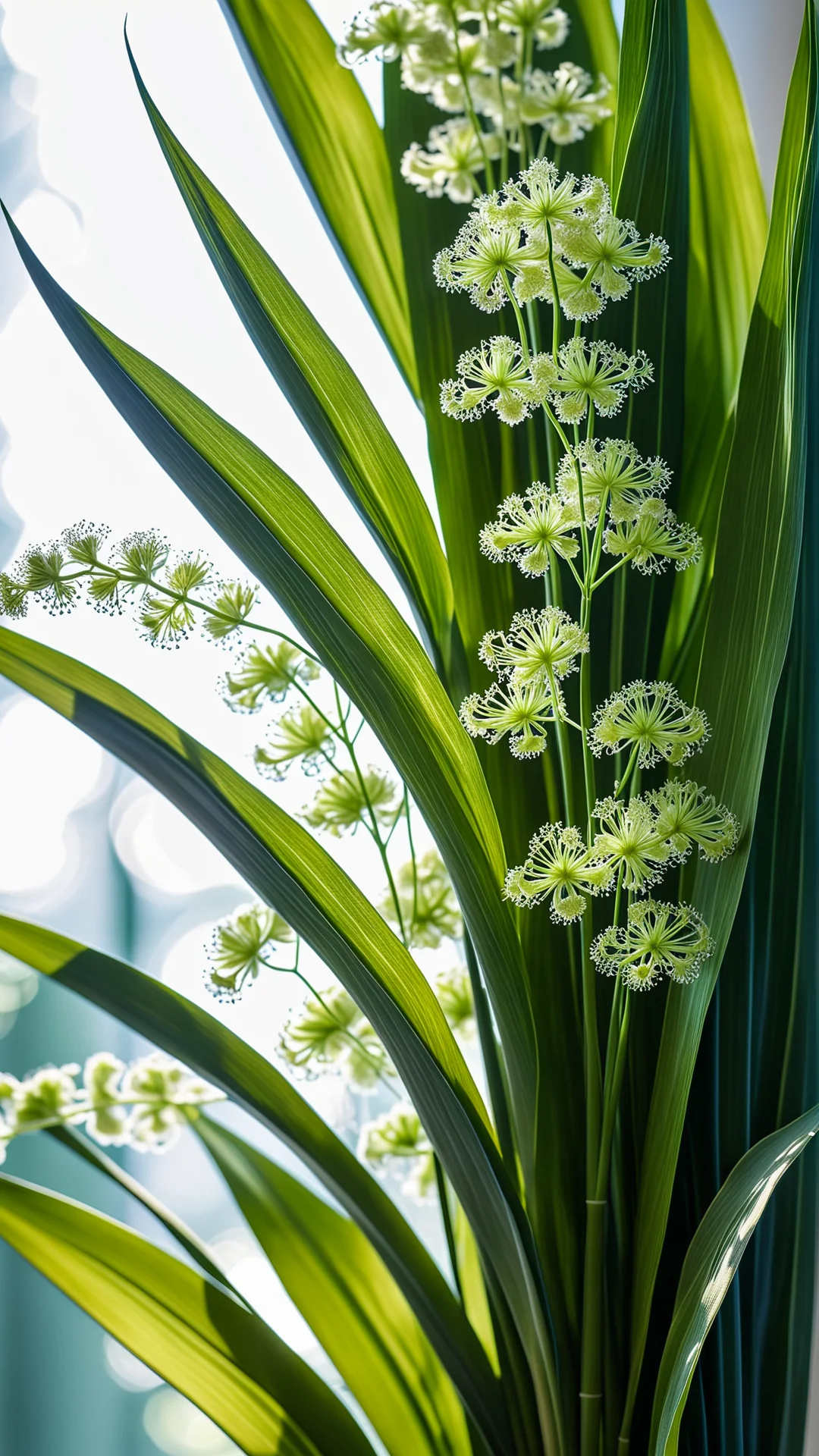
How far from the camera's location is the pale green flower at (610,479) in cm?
29

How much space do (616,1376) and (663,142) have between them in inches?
18.1

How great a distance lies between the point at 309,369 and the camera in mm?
333

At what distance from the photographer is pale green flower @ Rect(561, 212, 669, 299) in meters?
0.29

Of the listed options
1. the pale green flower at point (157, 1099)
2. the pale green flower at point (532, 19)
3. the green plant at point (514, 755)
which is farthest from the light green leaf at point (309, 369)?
the pale green flower at point (157, 1099)

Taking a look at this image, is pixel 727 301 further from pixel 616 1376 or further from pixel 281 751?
pixel 616 1376

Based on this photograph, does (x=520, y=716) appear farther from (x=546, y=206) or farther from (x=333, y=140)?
(x=333, y=140)

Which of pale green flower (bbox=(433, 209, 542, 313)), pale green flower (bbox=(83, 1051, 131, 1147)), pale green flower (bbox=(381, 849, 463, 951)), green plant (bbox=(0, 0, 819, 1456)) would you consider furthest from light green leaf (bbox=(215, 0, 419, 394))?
pale green flower (bbox=(83, 1051, 131, 1147))

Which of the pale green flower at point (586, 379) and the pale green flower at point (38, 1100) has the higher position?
the pale green flower at point (586, 379)

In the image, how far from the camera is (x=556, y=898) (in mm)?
288

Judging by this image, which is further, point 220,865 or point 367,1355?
point 220,865

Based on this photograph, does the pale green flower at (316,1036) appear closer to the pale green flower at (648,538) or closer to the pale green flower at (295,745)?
the pale green flower at (295,745)

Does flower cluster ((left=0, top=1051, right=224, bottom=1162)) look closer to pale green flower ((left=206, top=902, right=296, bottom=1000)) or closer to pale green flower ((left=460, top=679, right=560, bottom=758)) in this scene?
pale green flower ((left=206, top=902, right=296, bottom=1000))

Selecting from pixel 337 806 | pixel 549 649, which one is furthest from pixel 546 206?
pixel 337 806

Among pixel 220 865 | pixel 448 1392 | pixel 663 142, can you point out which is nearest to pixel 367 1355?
pixel 448 1392
